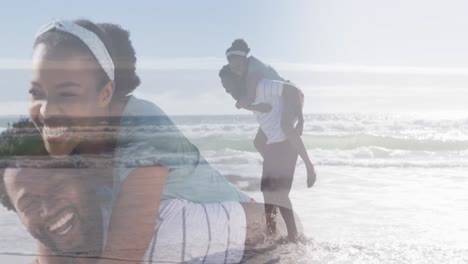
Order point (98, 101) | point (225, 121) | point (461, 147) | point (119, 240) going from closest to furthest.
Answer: point (98, 101)
point (119, 240)
point (225, 121)
point (461, 147)

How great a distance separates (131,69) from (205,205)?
1.26 ft

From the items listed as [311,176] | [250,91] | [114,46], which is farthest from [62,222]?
[311,176]

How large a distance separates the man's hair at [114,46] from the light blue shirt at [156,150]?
0.05 m

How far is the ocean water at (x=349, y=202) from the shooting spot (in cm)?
169

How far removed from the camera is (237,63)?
1.52 m

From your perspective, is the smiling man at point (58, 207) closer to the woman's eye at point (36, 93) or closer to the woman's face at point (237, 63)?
the woman's eye at point (36, 93)

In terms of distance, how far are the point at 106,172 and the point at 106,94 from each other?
176mm

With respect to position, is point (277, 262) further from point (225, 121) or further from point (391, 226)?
point (225, 121)

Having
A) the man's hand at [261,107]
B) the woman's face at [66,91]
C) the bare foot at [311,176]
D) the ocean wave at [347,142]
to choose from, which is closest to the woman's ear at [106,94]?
the woman's face at [66,91]

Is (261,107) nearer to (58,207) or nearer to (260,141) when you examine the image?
(260,141)

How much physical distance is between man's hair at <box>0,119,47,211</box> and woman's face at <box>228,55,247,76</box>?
0.46m

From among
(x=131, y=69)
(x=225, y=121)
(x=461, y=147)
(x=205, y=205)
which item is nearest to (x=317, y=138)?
(x=225, y=121)

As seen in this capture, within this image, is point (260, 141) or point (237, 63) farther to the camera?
point (260, 141)

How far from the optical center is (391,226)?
1860 mm
